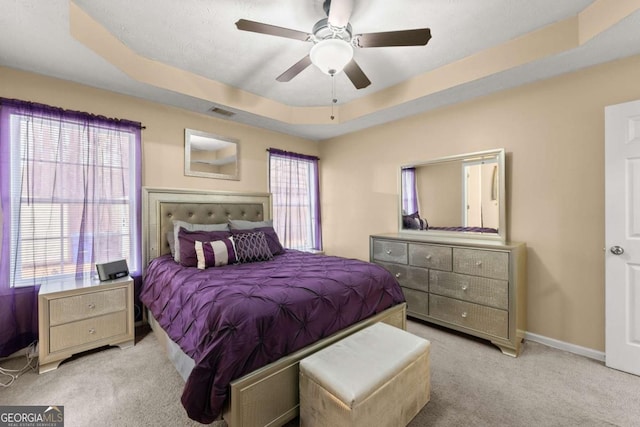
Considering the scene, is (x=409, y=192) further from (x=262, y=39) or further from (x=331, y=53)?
(x=262, y=39)

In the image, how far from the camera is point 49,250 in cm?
242

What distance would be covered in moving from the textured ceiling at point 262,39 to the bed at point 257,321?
189cm

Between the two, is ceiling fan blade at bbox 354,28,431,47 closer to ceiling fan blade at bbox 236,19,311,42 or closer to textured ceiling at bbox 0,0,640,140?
textured ceiling at bbox 0,0,640,140

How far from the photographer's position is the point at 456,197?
3.10 m

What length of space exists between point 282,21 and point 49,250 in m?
2.79

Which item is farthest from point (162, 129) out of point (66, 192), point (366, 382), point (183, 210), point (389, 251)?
point (366, 382)

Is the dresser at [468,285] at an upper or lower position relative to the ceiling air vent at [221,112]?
lower

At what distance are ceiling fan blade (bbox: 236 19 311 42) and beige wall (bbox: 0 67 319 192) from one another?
1.95 m

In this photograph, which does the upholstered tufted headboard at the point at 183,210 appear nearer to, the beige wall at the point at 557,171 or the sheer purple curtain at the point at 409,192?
the sheer purple curtain at the point at 409,192

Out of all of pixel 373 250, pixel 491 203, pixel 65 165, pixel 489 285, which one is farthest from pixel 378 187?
pixel 65 165

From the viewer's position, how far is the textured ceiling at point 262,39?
1.87 metres

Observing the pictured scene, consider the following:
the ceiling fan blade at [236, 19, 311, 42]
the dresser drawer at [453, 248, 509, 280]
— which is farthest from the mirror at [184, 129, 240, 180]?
the dresser drawer at [453, 248, 509, 280]

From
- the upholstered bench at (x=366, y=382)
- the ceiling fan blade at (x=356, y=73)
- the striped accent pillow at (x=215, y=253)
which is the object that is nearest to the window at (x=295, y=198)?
the striped accent pillow at (x=215, y=253)

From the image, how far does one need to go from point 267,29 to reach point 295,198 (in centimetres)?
279
